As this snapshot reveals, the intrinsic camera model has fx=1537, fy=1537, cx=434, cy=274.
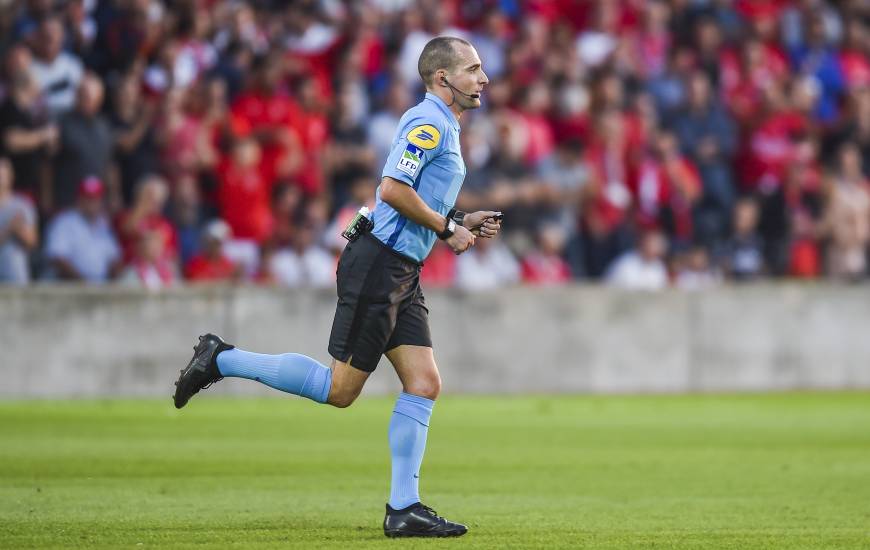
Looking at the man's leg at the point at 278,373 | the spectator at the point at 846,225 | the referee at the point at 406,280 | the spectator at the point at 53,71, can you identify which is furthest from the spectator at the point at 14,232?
the spectator at the point at 846,225

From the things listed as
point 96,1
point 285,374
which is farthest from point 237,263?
point 285,374

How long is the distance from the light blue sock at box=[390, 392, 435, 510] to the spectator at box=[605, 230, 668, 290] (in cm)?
1230

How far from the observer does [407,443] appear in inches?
287

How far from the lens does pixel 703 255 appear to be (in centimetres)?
2027

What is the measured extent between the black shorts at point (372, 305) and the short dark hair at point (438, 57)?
2.82ft

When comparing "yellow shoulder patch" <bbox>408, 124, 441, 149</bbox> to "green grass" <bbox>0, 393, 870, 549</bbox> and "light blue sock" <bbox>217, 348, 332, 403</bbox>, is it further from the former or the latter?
"green grass" <bbox>0, 393, 870, 549</bbox>

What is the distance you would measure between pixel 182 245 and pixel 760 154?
8.62 m

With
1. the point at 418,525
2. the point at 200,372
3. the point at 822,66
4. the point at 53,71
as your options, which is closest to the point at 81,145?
the point at 53,71

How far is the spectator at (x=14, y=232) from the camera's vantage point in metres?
15.7

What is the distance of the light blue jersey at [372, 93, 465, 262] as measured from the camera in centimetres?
724

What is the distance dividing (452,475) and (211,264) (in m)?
7.71

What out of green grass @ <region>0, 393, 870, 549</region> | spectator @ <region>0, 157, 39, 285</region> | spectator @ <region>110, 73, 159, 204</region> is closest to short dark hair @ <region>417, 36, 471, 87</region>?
green grass @ <region>0, 393, 870, 549</region>

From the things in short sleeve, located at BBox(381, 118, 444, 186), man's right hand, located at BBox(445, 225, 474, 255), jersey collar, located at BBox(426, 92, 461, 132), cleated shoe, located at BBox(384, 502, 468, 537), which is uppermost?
jersey collar, located at BBox(426, 92, 461, 132)

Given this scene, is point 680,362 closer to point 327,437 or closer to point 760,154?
point 760,154
